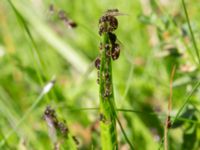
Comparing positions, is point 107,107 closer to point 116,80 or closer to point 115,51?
point 115,51

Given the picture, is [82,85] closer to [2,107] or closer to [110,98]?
[2,107]

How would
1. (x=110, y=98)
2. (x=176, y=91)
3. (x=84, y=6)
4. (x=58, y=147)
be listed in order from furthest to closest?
1. (x=84, y=6)
2. (x=176, y=91)
3. (x=58, y=147)
4. (x=110, y=98)

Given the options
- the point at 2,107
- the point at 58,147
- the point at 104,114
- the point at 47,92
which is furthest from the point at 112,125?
the point at 2,107

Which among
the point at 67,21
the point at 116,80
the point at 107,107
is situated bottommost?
the point at 107,107

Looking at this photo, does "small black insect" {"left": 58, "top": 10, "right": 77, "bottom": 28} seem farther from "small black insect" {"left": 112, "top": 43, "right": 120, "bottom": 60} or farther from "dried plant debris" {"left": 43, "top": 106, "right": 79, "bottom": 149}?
"small black insect" {"left": 112, "top": 43, "right": 120, "bottom": 60}

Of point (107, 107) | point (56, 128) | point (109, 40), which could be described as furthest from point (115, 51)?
point (56, 128)

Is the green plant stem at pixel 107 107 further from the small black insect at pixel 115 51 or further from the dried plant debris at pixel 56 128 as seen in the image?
the dried plant debris at pixel 56 128
